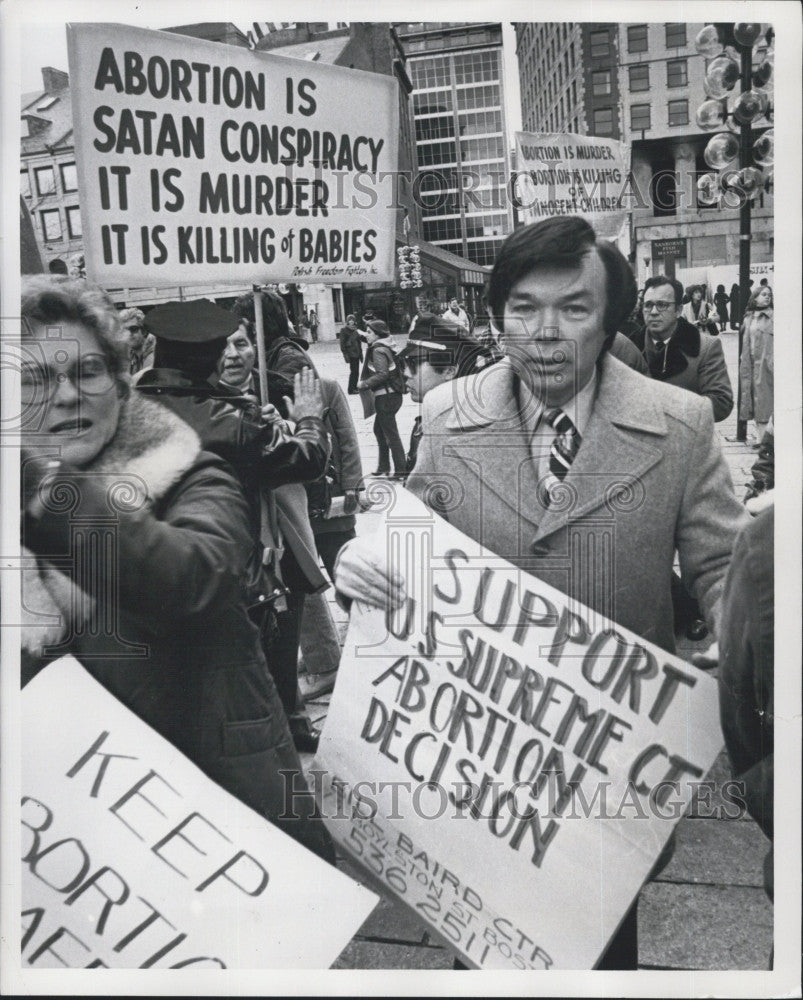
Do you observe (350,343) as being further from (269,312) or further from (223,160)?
(223,160)

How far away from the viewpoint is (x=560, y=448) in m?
3.10

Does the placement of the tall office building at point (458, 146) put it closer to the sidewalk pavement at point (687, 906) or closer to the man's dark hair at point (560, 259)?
the man's dark hair at point (560, 259)

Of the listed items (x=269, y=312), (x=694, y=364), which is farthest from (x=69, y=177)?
(x=694, y=364)

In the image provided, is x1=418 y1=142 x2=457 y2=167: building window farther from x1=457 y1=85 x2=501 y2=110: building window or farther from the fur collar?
the fur collar

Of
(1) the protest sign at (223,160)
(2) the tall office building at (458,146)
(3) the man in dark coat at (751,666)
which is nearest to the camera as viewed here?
(3) the man in dark coat at (751,666)

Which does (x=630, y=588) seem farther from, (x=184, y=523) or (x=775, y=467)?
(x=184, y=523)

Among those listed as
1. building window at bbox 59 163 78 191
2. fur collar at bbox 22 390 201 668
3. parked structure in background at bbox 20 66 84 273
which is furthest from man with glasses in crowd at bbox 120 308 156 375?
building window at bbox 59 163 78 191

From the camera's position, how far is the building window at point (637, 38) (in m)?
3.07

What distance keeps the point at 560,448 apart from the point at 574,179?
863mm

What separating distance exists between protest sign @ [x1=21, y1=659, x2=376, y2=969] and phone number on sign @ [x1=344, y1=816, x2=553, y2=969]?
13 centimetres

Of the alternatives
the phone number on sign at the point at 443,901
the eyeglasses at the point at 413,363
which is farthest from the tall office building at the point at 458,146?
the phone number on sign at the point at 443,901

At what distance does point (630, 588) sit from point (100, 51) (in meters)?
2.35

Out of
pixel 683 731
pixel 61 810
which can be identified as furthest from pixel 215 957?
pixel 683 731

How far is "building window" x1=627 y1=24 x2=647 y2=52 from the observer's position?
3.07 metres
